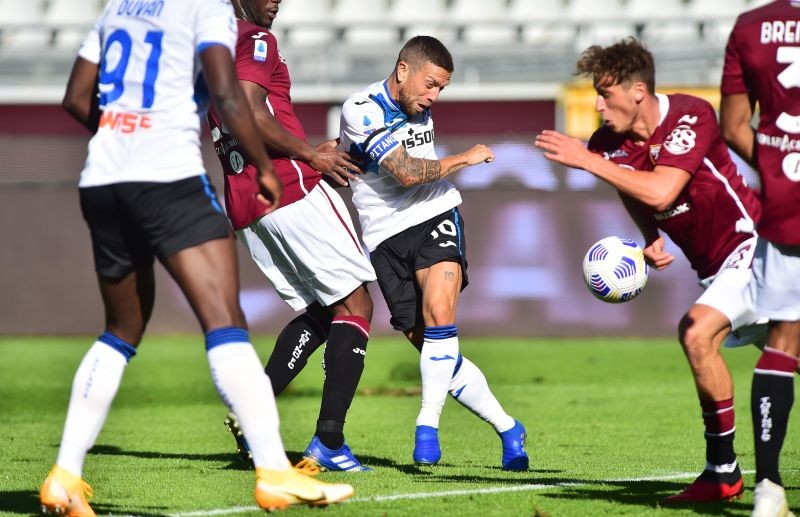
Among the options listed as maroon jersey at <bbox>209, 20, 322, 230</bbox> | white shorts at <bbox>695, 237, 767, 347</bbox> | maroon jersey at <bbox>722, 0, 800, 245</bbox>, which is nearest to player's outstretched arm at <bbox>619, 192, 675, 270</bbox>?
white shorts at <bbox>695, 237, 767, 347</bbox>

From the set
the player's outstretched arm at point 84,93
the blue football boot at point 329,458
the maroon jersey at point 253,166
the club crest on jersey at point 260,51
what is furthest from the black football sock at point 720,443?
the player's outstretched arm at point 84,93

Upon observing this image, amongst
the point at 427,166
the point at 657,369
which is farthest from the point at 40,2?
the point at 427,166

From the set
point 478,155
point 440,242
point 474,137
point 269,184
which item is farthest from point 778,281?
point 474,137

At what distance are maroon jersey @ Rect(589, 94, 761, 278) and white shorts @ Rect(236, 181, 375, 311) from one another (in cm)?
154

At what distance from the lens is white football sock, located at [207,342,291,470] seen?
4.50m

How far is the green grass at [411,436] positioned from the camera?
5.29 meters

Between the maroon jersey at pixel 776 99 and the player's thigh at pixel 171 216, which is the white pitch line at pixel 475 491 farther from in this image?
the maroon jersey at pixel 776 99

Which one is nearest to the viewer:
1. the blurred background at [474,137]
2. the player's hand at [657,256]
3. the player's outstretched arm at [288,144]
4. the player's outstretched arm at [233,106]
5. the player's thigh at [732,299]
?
the player's outstretched arm at [233,106]

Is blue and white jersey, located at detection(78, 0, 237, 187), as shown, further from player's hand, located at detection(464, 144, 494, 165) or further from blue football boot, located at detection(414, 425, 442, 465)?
blue football boot, located at detection(414, 425, 442, 465)

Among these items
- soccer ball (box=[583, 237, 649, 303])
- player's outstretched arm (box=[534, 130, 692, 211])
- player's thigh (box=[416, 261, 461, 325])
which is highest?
player's outstretched arm (box=[534, 130, 692, 211])

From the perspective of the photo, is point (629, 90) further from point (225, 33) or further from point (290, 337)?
point (290, 337)

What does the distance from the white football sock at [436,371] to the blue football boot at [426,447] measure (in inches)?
3.5

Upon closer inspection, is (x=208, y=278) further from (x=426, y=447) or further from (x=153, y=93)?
(x=426, y=447)

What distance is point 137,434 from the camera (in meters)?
8.20
